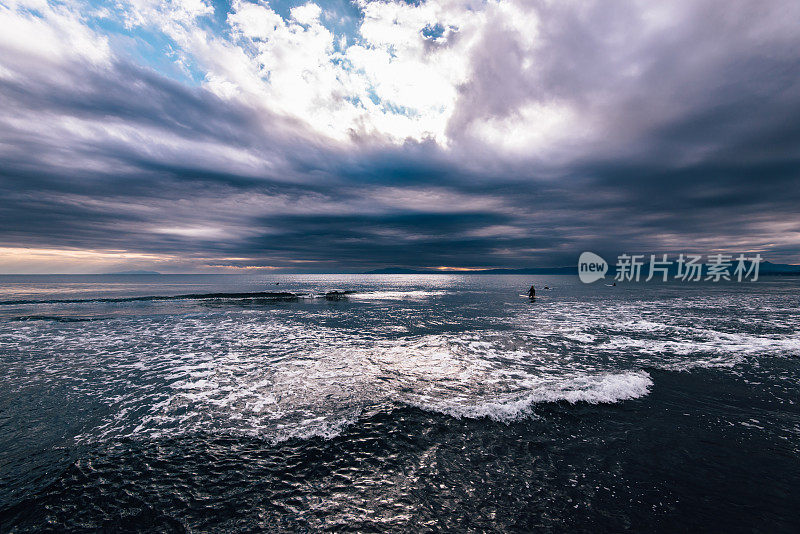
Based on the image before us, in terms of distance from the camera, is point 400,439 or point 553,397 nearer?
point 400,439

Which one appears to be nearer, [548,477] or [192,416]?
[548,477]

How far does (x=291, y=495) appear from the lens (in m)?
7.32

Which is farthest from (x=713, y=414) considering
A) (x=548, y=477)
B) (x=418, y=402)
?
(x=418, y=402)

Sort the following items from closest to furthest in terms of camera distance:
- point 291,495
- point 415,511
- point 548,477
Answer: point 415,511
point 291,495
point 548,477

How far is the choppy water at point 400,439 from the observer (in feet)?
22.4

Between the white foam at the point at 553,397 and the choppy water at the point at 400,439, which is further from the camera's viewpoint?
the white foam at the point at 553,397

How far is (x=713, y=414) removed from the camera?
11570 mm

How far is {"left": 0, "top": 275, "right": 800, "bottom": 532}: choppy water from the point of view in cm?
682

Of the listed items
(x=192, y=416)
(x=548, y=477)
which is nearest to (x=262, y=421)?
(x=192, y=416)

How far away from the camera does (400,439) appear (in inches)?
388

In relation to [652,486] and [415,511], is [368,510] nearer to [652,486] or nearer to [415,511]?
[415,511]

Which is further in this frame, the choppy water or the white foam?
the white foam

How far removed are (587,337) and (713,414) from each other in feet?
50.7

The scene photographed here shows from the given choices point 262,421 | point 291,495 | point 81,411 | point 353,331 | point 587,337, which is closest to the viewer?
point 291,495
